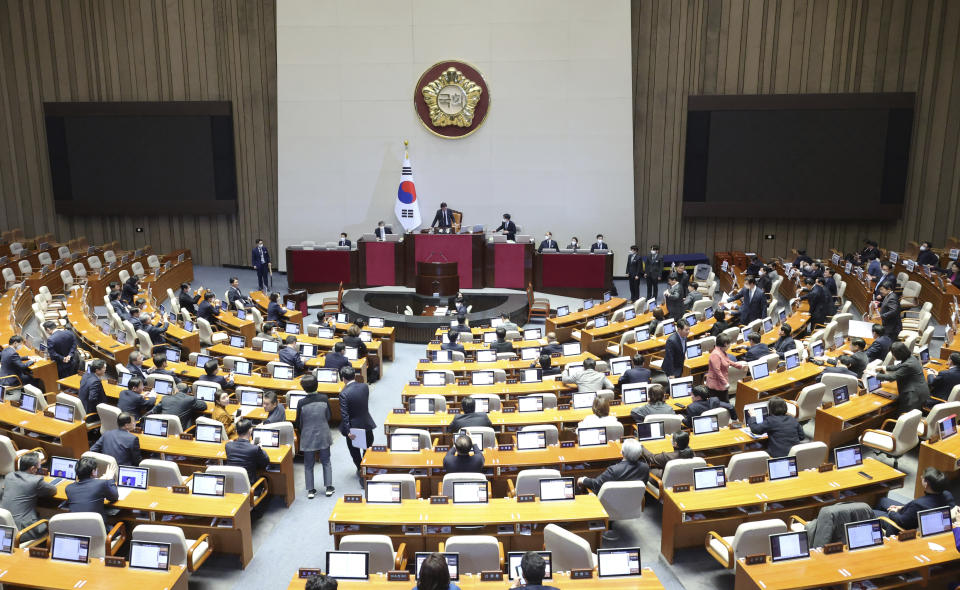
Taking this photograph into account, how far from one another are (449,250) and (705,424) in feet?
38.4

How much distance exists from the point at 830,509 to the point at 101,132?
23244 mm

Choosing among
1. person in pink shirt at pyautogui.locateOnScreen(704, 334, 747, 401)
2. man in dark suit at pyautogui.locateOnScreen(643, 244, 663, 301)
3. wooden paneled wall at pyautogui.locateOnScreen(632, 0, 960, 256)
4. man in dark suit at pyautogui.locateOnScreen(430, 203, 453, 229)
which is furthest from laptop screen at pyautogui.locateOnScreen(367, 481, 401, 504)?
wooden paneled wall at pyautogui.locateOnScreen(632, 0, 960, 256)

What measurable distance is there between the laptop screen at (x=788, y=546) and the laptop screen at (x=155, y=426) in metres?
6.98

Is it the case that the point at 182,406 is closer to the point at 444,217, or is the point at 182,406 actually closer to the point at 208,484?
the point at 208,484

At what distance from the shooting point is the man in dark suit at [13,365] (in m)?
11.0

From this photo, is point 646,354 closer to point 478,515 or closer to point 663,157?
point 478,515

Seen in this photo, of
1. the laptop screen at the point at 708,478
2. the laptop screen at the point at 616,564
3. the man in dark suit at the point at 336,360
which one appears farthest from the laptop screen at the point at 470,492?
the man in dark suit at the point at 336,360

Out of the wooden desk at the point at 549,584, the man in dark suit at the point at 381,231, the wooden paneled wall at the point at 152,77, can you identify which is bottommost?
the wooden desk at the point at 549,584

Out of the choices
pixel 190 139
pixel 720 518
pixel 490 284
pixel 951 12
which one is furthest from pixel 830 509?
pixel 190 139

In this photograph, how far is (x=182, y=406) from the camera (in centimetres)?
→ 953

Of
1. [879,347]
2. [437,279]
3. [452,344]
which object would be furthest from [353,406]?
[437,279]

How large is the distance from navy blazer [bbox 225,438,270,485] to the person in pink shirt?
20.2ft

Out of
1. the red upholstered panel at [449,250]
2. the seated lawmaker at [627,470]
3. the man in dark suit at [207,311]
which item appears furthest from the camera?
the red upholstered panel at [449,250]

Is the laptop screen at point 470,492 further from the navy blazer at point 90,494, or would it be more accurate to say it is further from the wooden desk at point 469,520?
the navy blazer at point 90,494
